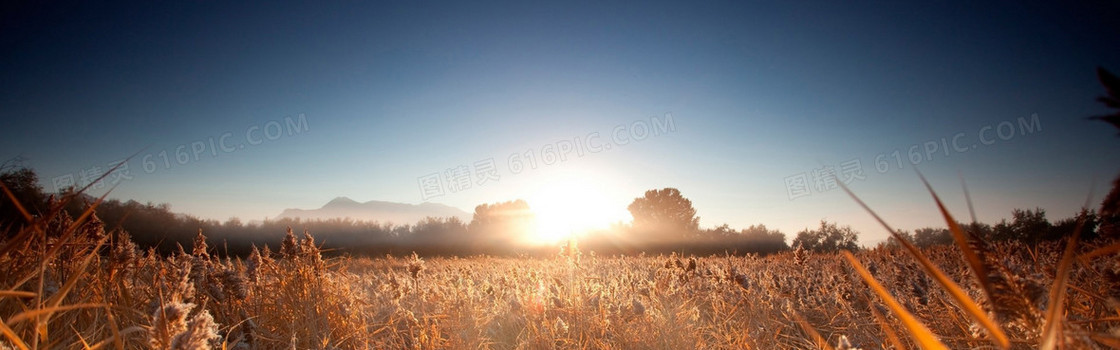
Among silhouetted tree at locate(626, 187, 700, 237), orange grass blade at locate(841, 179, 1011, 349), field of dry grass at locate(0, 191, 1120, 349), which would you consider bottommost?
field of dry grass at locate(0, 191, 1120, 349)

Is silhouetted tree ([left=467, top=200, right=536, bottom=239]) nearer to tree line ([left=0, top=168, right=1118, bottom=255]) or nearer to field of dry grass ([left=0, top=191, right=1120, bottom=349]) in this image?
tree line ([left=0, top=168, right=1118, bottom=255])

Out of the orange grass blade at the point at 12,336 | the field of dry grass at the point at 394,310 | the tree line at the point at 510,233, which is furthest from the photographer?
the tree line at the point at 510,233

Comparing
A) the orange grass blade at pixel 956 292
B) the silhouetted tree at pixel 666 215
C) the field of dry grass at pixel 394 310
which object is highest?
the silhouetted tree at pixel 666 215

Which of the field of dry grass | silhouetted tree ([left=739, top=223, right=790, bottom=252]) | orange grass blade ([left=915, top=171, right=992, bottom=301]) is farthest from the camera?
silhouetted tree ([left=739, top=223, right=790, bottom=252])

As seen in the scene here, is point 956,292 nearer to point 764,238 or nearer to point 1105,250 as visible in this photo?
point 1105,250

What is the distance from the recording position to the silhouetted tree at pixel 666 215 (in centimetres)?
5131

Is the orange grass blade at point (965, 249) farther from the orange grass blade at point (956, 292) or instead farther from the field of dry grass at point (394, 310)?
the field of dry grass at point (394, 310)

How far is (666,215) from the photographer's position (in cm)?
5194

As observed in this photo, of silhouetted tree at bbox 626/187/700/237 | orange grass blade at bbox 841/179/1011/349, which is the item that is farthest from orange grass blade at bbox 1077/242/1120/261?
silhouetted tree at bbox 626/187/700/237

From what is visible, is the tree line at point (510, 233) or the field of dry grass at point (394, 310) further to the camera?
the tree line at point (510, 233)

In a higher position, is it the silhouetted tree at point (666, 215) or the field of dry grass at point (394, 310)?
the silhouetted tree at point (666, 215)

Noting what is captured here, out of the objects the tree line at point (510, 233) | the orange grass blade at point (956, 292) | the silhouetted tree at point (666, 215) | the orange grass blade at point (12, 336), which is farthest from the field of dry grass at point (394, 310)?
the silhouetted tree at point (666, 215)

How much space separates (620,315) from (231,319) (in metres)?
3.08

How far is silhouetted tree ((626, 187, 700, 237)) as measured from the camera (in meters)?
51.3
